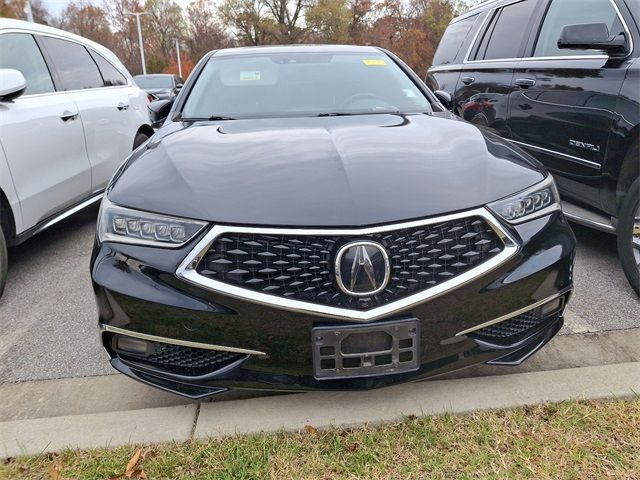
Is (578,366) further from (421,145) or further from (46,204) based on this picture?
(46,204)

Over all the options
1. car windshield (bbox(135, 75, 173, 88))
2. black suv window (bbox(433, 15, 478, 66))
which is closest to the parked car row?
black suv window (bbox(433, 15, 478, 66))

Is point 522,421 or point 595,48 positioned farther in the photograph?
point 595,48

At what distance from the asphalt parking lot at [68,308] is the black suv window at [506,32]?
165 centimetres

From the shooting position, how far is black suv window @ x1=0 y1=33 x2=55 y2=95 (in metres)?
3.43

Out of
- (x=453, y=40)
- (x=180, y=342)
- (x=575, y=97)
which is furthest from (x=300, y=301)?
(x=453, y=40)

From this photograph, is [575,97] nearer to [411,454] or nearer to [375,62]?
[375,62]

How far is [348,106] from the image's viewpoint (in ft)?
9.44

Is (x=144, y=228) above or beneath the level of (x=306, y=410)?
above

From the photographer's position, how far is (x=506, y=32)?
4547 millimetres

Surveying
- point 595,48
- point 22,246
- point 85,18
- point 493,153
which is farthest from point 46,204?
point 85,18

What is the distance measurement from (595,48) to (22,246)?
14.3ft

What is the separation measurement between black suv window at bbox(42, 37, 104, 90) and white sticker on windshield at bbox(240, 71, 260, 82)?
1763 mm

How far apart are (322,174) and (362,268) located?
0.41m

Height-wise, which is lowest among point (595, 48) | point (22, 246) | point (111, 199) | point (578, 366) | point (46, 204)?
point (22, 246)
